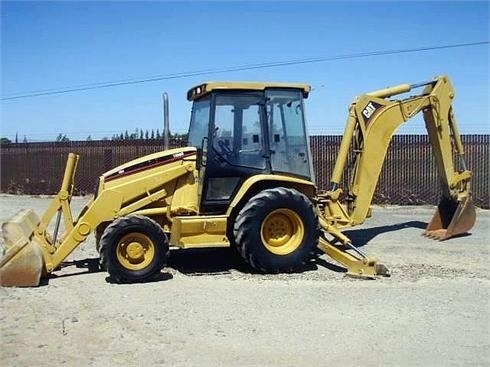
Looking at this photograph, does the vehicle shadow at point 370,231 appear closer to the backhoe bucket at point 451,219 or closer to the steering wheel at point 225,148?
the backhoe bucket at point 451,219

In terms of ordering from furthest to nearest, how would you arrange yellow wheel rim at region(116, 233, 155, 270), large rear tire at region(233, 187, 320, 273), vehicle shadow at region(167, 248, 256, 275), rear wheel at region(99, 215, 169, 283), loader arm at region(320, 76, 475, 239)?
loader arm at region(320, 76, 475, 239), vehicle shadow at region(167, 248, 256, 275), large rear tire at region(233, 187, 320, 273), yellow wheel rim at region(116, 233, 155, 270), rear wheel at region(99, 215, 169, 283)

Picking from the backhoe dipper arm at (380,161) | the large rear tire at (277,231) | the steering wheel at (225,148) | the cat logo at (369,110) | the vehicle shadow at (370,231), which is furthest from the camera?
the vehicle shadow at (370,231)

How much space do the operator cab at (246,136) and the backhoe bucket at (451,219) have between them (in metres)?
3.66

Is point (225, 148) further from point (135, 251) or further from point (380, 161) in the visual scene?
point (380, 161)

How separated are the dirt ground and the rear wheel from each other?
0.21 meters

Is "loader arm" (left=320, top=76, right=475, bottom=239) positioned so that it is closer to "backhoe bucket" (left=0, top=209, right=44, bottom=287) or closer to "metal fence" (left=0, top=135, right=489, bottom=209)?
"backhoe bucket" (left=0, top=209, right=44, bottom=287)

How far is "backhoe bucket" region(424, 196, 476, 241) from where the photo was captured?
37.4ft

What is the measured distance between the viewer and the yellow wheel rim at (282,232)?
8773 mm

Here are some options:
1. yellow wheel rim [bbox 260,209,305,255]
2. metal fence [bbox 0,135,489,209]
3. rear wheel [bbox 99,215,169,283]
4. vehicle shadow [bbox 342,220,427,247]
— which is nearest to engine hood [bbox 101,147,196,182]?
rear wheel [bbox 99,215,169,283]

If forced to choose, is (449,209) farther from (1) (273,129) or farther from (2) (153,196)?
(2) (153,196)

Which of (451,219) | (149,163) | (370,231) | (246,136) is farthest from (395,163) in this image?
(149,163)

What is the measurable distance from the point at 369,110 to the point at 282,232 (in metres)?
2.79

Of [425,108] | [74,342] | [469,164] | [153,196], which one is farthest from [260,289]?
[469,164]

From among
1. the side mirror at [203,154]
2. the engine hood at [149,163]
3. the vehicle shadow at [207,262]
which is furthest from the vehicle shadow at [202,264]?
the side mirror at [203,154]
